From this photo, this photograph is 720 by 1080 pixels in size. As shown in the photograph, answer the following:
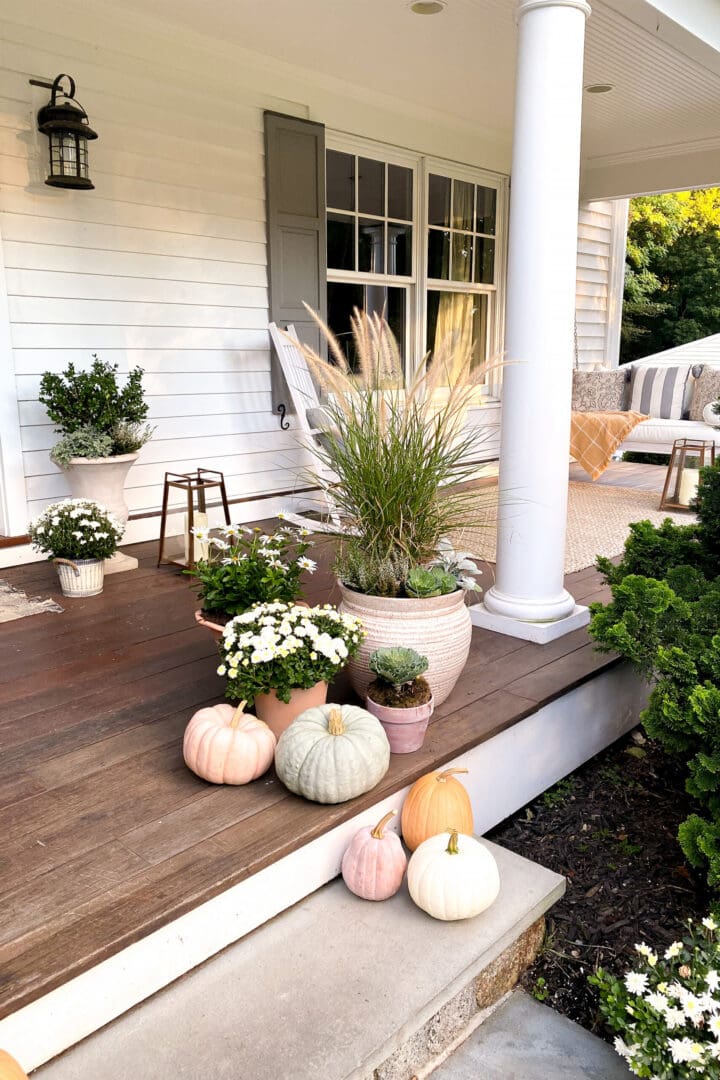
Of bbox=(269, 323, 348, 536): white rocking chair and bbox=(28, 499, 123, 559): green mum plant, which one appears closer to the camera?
bbox=(28, 499, 123, 559): green mum plant

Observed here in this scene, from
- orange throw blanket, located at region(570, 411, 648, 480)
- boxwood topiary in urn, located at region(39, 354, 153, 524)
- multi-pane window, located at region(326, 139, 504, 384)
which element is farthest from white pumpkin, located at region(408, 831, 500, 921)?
orange throw blanket, located at region(570, 411, 648, 480)

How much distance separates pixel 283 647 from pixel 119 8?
12.0 ft

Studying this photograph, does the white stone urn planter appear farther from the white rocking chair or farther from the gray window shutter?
the gray window shutter

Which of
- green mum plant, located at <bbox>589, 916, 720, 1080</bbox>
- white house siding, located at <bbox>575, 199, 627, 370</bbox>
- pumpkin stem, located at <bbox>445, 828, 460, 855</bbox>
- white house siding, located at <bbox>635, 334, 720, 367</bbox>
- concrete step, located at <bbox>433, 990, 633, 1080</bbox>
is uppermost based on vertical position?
white house siding, located at <bbox>575, 199, 627, 370</bbox>

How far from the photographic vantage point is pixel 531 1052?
1619mm

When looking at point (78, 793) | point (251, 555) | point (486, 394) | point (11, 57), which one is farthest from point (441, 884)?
point (486, 394)

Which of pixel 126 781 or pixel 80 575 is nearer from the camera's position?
pixel 126 781

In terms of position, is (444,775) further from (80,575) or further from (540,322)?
(80,575)

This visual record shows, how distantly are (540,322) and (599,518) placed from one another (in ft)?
9.11

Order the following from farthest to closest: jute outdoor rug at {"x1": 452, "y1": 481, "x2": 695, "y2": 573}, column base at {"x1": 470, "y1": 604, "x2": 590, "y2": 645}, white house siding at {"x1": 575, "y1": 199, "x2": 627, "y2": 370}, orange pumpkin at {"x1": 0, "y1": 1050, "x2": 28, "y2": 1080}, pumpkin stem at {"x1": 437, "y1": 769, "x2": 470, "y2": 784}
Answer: white house siding at {"x1": 575, "y1": 199, "x2": 627, "y2": 370}
jute outdoor rug at {"x1": 452, "y1": 481, "x2": 695, "y2": 573}
column base at {"x1": 470, "y1": 604, "x2": 590, "y2": 645}
pumpkin stem at {"x1": 437, "y1": 769, "x2": 470, "y2": 784}
orange pumpkin at {"x1": 0, "y1": 1050, "x2": 28, "y2": 1080}

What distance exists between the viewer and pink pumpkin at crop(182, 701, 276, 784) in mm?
1933

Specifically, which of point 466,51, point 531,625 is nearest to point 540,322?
point 531,625

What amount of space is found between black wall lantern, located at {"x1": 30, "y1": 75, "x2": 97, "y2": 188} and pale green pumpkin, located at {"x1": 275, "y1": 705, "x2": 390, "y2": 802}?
304 cm

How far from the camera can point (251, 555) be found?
254 centimetres
